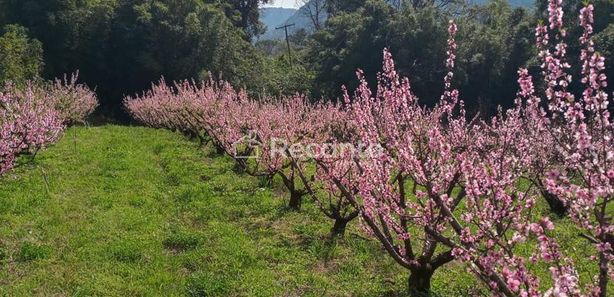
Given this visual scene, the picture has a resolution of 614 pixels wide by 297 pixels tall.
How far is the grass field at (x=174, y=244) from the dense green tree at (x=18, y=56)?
16.5 m

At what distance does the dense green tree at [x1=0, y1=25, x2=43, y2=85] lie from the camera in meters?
25.2

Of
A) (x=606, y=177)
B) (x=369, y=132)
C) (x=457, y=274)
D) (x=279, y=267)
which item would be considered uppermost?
(x=606, y=177)

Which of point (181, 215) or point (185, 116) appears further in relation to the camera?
point (185, 116)

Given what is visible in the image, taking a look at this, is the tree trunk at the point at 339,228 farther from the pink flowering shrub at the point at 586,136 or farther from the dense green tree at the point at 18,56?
the dense green tree at the point at 18,56

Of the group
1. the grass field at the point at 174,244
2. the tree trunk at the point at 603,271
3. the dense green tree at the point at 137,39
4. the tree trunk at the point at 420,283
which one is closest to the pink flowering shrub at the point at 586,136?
the tree trunk at the point at 603,271

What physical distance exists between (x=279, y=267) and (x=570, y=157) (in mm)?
4633

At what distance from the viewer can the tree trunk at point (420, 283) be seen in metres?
5.88

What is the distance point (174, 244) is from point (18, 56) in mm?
25004

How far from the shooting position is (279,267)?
686cm

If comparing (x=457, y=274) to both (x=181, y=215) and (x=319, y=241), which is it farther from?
(x=181, y=215)

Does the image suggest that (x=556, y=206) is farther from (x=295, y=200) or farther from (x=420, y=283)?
(x=420, y=283)

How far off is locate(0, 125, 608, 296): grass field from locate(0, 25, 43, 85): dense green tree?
54.2 ft

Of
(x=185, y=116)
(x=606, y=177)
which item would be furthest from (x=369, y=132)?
(x=185, y=116)

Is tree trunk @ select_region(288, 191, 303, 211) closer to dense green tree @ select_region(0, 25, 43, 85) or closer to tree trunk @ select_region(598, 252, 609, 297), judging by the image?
tree trunk @ select_region(598, 252, 609, 297)
